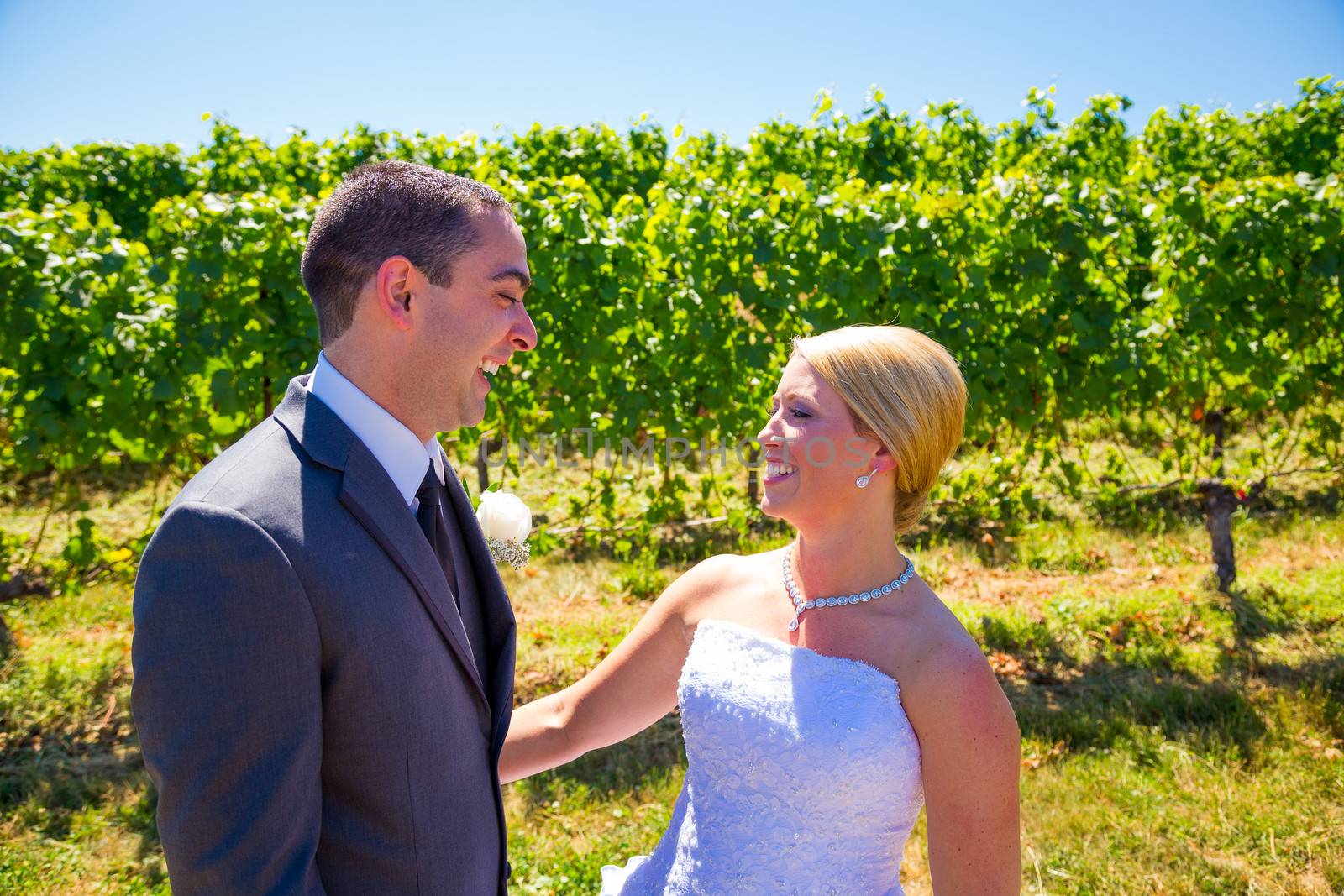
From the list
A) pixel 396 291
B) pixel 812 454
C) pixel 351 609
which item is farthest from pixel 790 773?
pixel 396 291

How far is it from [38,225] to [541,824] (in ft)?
13.7

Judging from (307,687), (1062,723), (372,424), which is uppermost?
(372,424)

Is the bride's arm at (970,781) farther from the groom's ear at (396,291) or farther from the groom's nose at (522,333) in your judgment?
the groom's ear at (396,291)

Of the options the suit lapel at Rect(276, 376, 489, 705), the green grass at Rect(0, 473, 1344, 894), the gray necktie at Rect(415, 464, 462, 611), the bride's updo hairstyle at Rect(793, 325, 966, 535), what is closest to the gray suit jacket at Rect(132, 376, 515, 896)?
the suit lapel at Rect(276, 376, 489, 705)

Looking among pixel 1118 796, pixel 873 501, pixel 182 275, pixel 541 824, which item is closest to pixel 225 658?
pixel 873 501

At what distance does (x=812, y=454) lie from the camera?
77.7 inches

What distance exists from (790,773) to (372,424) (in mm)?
1090

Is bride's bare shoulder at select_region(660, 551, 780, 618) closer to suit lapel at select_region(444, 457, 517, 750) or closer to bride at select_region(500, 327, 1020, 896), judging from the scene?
bride at select_region(500, 327, 1020, 896)

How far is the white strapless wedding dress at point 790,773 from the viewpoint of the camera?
1.82 meters

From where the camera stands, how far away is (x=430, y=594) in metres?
1.46

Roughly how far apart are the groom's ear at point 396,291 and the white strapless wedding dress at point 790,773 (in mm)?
1014

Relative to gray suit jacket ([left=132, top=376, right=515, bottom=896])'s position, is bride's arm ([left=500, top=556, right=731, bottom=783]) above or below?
below

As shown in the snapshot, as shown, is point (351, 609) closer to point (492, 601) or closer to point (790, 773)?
point (492, 601)

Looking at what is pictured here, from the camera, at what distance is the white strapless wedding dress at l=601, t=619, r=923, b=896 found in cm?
182
